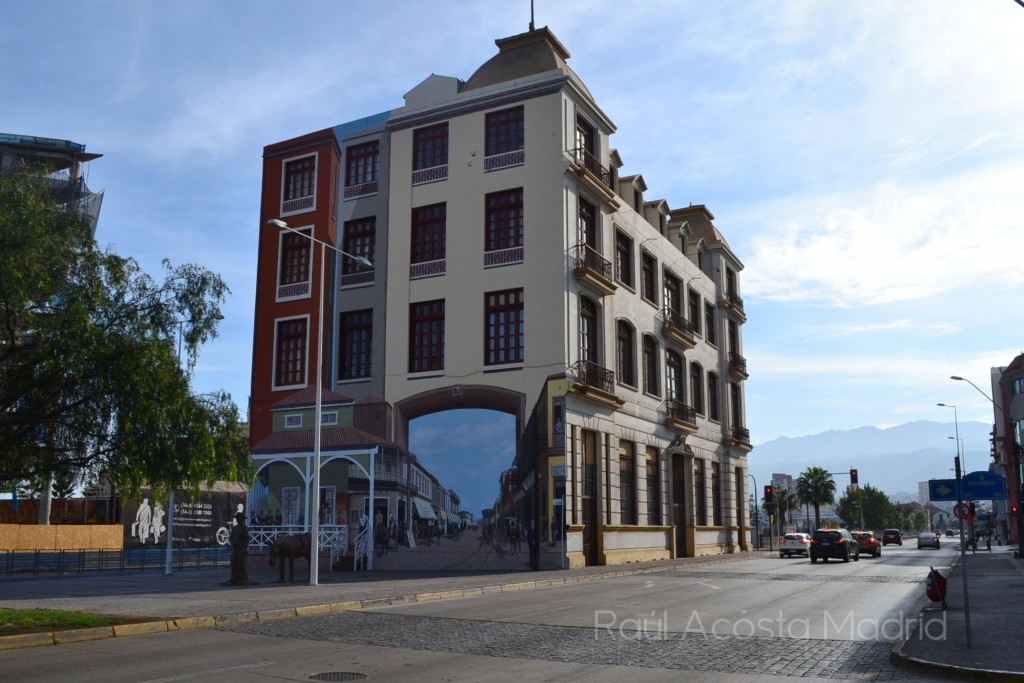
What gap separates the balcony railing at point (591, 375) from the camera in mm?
33344

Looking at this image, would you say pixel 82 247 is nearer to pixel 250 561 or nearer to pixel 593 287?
pixel 250 561

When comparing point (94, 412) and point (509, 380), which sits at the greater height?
point (509, 380)

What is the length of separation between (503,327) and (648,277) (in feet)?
41.5

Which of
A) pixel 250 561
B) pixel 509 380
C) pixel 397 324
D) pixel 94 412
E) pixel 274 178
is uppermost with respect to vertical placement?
pixel 274 178

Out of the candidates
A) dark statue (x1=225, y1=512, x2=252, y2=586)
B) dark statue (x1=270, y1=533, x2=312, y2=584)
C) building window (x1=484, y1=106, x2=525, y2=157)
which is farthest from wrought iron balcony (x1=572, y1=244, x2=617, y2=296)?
dark statue (x1=225, y1=512, x2=252, y2=586)

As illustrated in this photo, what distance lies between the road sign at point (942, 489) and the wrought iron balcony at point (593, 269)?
67.8 feet

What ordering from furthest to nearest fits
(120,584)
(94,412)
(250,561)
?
(250,561) < (120,584) < (94,412)

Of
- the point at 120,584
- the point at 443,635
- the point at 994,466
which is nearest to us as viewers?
the point at 443,635

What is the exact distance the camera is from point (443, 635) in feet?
44.0

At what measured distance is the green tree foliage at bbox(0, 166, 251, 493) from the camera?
1432cm

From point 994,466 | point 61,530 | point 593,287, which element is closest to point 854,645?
point 593,287

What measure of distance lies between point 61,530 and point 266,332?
55.5 feet

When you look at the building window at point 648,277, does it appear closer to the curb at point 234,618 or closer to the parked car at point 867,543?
the parked car at point 867,543

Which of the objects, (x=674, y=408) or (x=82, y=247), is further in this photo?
(x=674, y=408)
